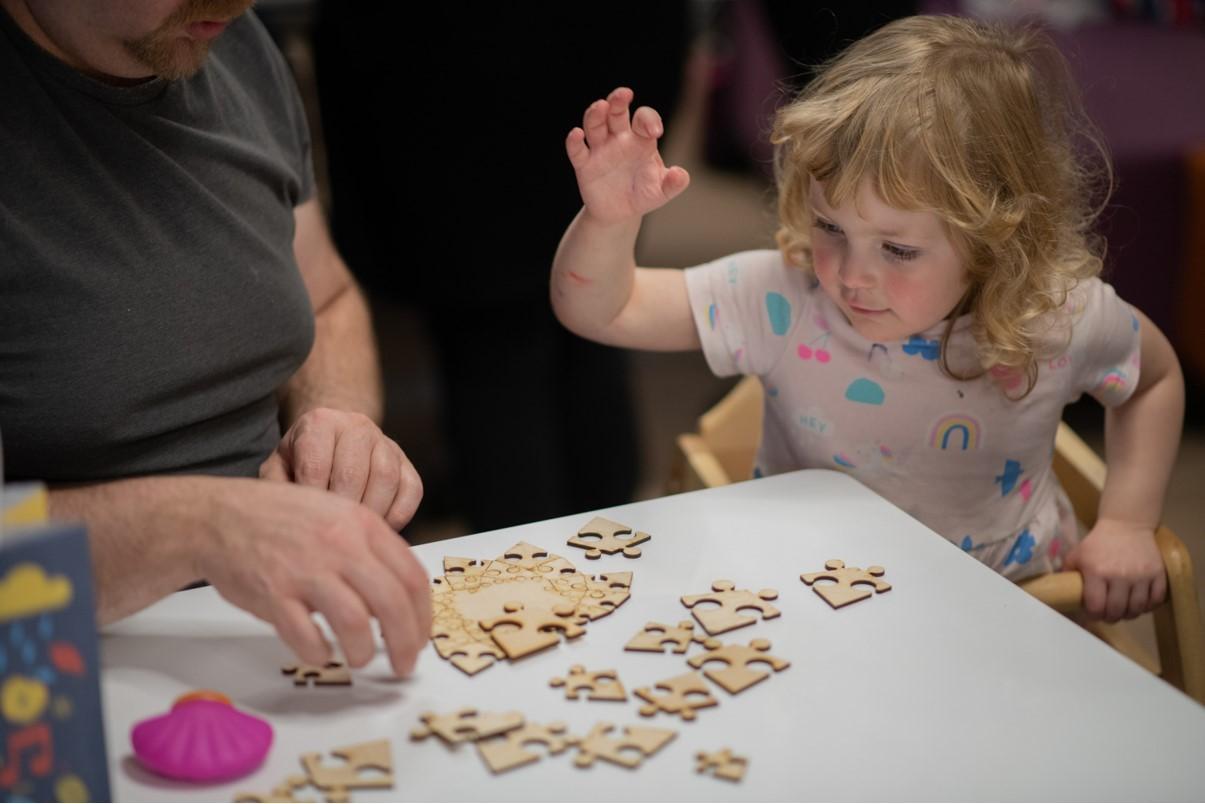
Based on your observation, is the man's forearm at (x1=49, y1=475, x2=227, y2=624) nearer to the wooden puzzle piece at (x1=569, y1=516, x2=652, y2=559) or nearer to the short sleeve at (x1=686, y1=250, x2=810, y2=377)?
the wooden puzzle piece at (x1=569, y1=516, x2=652, y2=559)

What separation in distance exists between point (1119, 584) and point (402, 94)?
3.97ft

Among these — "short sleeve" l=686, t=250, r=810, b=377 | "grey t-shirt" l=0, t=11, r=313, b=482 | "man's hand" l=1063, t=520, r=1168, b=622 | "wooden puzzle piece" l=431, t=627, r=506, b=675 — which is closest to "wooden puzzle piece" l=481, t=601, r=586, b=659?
"wooden puzzle piece" l=431, t=627, r=506, b=675

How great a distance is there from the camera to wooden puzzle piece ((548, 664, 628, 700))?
929mm

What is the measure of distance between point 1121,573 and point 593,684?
2.43 ft

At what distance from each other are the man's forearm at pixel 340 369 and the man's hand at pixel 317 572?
51 cm

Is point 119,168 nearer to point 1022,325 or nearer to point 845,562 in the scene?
point 845,562

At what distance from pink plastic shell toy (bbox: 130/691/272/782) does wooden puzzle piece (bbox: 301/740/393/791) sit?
0.04 metres

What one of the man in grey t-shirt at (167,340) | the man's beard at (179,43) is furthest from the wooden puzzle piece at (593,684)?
the man's beard at (179,43)

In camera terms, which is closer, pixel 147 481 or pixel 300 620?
pixel 300 620

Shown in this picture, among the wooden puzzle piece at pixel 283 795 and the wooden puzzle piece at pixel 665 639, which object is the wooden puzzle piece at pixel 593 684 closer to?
the wooden puzzle piece at pixel 665 639

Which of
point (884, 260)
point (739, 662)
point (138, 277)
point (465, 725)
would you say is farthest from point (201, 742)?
point (884, 260)

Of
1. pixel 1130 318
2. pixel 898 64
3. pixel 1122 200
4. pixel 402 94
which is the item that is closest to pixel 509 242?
pixel 402 94

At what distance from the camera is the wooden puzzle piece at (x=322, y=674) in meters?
0.96

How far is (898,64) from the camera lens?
1.34 metres
